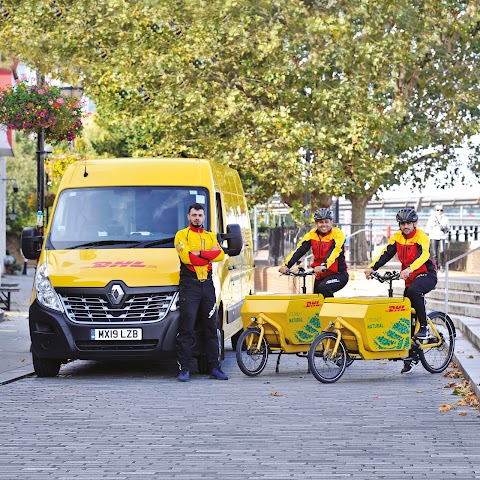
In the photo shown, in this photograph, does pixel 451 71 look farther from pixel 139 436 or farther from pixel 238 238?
pixel 139 436

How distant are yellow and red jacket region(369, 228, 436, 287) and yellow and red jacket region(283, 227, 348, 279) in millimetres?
538

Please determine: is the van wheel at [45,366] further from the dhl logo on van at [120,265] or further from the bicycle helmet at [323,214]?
the bicycle helmet at [323,214]

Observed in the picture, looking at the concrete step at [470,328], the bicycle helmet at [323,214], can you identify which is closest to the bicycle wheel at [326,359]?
the bicycle helmet at [323,214]

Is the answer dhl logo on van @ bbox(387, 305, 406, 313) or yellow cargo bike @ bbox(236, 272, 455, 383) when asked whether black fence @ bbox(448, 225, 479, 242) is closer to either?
yellow cargo bike @ bbox(236, 272, 455, 383)

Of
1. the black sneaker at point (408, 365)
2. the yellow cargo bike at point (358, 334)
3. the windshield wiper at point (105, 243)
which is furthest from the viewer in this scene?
the black sneaker at point (408, 365)

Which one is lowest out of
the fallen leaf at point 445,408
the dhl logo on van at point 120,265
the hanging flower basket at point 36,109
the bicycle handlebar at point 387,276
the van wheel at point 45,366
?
the van wheel at point 45,366

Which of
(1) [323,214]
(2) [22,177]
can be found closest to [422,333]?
(1) [323,214]

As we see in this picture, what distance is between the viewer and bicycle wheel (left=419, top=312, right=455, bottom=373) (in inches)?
593

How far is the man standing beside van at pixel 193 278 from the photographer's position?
13891 millimetres

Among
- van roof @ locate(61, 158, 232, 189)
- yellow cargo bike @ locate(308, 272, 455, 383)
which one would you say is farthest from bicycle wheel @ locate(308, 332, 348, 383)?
van roof @ locate(61, 158, 232, 189)

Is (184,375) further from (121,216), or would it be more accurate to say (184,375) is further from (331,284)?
(331,284)

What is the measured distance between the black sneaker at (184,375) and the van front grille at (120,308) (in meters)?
0.59

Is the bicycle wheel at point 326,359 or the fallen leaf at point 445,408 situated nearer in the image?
the fallen leaf at point 445,408

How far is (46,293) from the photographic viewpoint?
14.2m
